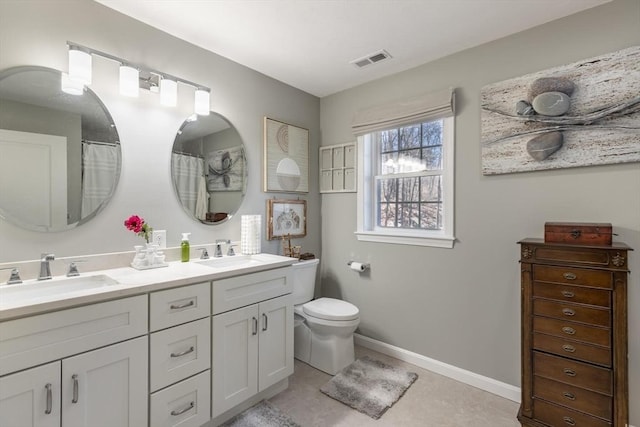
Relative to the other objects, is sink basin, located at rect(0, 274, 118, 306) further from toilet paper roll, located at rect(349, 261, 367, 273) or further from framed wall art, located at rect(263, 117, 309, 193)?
toilet paper roll, located at rect(349, 261, 367, 273)

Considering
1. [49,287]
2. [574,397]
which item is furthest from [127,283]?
[574,397]

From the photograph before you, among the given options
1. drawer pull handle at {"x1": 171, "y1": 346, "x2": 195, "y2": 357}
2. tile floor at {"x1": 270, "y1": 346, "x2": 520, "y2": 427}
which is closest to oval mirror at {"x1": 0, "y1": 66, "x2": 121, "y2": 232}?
drawer pull handle at {"x1": 171, "y1": 346, "x2": 195, "y2": 357}

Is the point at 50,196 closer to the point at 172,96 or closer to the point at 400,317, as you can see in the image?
the point at 172,96

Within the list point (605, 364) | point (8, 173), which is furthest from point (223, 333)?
point (605, 364)

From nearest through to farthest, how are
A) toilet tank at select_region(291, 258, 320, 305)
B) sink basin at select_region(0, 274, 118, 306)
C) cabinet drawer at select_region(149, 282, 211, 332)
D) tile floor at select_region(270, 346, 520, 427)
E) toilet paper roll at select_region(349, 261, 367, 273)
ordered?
sink basin at select_region(0, 274, 118, 306) → cabinet drawer at select_region(149, 282, 211, 332) → tile floor at select_region(270, 346, 520, 427) → toilet tank at select_region(291, 258, 320, 305) → toilet paper roll at select_region(349, 261, 367, 273)

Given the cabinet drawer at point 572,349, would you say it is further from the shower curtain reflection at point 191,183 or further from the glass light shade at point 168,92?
the glass light shade at point 168,92

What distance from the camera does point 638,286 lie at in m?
1.64

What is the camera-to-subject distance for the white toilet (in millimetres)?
2326

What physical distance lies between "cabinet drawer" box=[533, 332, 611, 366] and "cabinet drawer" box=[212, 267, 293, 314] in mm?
1524

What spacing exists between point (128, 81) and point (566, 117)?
2628 millimetres

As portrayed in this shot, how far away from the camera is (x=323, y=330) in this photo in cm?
237

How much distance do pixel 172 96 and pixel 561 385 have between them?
9.34 feet

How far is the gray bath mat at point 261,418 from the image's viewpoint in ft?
5.77

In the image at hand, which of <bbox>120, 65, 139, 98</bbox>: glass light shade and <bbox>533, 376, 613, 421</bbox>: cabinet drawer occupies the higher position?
<bbox>120, 65, 139, 98</bbox>: glass light shade
